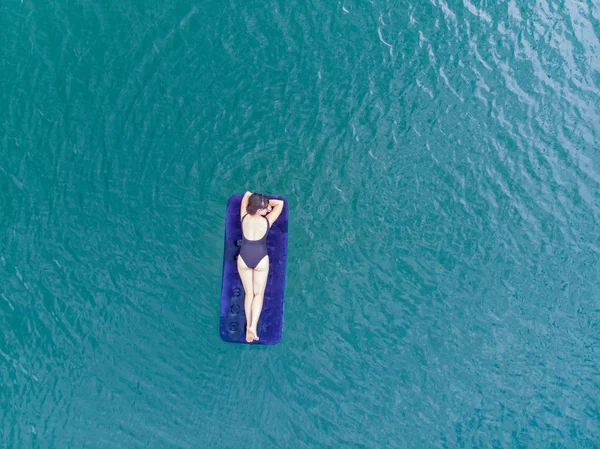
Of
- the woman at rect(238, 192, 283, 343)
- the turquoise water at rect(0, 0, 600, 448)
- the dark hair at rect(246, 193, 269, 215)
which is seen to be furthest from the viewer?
the turquoise water at rect(0, 0, 600, 448)

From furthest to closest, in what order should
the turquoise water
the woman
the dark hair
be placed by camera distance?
1. the turquoise water
2. the woman
3. the dark hair

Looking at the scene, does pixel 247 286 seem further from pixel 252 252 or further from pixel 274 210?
pixel 274 210

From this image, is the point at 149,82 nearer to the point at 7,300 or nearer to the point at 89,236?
the point at 89,236

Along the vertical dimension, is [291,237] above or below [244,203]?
below

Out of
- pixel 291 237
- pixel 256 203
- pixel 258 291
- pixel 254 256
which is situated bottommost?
pixel 258 291

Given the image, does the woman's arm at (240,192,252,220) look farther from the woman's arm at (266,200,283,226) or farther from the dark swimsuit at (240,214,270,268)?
the woman's arm at (266,200,283,226)

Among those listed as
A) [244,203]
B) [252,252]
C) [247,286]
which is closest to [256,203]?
[244,203]

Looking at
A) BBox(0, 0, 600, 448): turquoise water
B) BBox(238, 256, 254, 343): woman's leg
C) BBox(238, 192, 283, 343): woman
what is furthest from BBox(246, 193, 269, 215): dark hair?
BBox(238, 256, 254, 343): woman's leg

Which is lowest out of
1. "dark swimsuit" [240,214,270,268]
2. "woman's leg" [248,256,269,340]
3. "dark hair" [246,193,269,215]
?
"woman's leg" [248,256,269,340]

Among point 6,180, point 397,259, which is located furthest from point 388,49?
point 6,180
